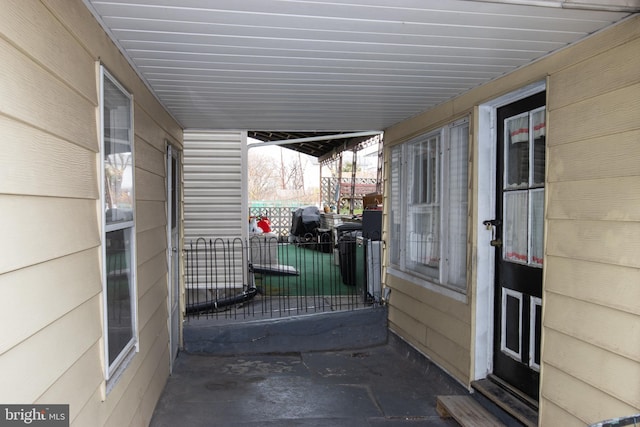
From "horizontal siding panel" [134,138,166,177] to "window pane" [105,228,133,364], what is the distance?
546 millimetres

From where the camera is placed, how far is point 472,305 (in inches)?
140

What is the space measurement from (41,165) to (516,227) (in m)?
2.86

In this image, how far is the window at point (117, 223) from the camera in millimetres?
2268

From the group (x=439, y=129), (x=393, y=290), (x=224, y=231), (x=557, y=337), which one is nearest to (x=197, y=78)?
(x=439, y=129)

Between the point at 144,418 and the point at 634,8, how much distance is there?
3.64 meters

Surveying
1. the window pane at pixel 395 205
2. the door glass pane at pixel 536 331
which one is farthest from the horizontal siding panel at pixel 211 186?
the door glass pane at pixel 536 331

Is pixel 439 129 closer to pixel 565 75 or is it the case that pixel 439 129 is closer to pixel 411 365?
pixel 565 75

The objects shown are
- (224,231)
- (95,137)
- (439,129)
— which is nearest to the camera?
(95,137)

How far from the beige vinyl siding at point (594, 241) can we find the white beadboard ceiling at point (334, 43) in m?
0.31

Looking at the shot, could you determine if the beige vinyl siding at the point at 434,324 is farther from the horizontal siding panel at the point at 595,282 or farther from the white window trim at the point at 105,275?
the white window trim at the point at 105,275

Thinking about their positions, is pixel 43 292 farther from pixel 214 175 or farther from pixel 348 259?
pixel 348 259

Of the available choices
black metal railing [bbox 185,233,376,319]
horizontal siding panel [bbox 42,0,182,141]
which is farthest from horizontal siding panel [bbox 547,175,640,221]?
black metal railing [bbox 185,233,376,319]

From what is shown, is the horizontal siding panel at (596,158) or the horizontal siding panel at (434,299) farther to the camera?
the horizontal siding panel at (434,299)

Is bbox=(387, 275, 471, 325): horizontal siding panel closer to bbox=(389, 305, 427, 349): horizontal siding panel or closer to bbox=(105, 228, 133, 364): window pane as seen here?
bbox=(389, 305, 427, 349): horizontal siding panel
